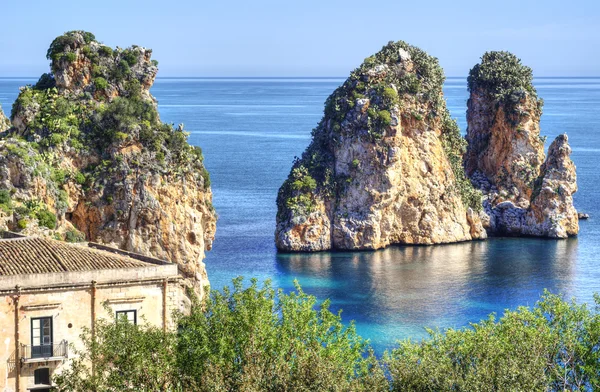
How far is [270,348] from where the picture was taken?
4012 cm

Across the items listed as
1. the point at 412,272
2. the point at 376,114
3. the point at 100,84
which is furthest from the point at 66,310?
the point at 376,114

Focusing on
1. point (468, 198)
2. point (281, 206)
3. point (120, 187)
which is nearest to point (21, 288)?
point (120, 187)

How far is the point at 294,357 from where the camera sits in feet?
130

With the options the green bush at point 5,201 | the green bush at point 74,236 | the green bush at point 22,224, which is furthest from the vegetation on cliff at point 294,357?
the green bush at point 74,236

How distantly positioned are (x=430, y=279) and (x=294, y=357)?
47523 mm

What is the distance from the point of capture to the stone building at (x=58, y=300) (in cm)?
4159

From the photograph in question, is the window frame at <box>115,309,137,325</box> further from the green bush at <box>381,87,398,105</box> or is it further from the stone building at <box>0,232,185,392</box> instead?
the green bush at <box>381,87,398,105</box>

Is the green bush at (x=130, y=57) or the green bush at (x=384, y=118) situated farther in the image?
the green bush at (x=384, y=118)

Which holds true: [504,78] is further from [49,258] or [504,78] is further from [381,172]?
[49,258]

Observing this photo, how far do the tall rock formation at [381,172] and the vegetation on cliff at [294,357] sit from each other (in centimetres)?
5286

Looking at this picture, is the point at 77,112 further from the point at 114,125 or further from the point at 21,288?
the point at 21,288

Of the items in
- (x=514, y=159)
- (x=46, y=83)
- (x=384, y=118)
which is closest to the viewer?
(x=46, y=83)

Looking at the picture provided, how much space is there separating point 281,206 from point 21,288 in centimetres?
5643

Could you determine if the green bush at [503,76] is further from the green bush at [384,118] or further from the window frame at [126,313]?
the window frame at [126,313]
